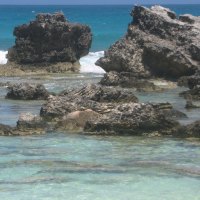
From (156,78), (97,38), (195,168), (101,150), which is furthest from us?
(97,38)

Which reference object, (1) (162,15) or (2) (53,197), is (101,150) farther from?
(1) (162,15)

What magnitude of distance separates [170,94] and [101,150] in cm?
1048

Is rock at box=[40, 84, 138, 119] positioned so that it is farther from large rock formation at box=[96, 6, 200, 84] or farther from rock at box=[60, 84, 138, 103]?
large rock formation at box=[96, 6, 200, 84]

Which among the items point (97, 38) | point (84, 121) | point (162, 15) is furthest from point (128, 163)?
point (97, 38)

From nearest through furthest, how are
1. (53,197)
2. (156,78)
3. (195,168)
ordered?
(53,197), (195,168), (156,78)

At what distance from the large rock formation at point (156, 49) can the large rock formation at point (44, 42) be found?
589cm

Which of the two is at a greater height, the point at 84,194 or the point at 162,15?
the point at 162,15

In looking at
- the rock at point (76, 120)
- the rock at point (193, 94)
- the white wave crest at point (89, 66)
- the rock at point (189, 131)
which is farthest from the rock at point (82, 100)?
the white wave crest at point (89, 66)

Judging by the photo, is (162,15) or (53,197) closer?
(53,197)

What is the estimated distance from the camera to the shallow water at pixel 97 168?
1011 centimetres

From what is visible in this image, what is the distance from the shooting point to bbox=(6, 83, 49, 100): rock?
2183 cm

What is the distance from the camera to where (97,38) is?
2778 inches

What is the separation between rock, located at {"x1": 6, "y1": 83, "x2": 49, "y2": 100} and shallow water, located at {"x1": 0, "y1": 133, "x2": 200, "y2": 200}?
23.1 feet

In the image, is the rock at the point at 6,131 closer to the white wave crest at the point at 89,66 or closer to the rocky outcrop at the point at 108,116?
the rocky outcrop at the point at 108,116
